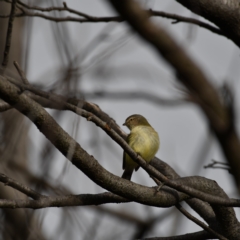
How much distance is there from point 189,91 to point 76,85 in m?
0.53

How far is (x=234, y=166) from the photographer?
247cm

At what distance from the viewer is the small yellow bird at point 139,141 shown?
6197 millimetres

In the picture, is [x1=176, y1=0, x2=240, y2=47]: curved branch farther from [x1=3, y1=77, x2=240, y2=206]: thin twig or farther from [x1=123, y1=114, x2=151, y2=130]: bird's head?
[x1=123, y1=114, x2=151, y2=130]: bird's head

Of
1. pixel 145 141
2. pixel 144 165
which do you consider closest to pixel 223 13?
pixel 144 165

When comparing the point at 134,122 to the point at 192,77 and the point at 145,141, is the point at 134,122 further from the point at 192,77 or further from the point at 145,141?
the point at 192,77

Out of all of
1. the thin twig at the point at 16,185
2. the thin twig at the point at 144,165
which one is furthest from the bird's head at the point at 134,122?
the thin twig at the point at 16,185

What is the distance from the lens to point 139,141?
21.1ft

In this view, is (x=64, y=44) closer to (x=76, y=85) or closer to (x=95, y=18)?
(x=76, y=85)

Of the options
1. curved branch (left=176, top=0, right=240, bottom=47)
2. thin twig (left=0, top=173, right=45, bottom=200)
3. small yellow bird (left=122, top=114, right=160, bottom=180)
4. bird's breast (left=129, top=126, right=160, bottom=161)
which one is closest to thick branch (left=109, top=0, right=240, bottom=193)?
thin twig (left=0, top=173, right=45, bottom=200)

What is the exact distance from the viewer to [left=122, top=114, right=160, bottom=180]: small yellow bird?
20.3ft

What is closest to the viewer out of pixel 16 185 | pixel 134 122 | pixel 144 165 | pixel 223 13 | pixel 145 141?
pixel 16 185

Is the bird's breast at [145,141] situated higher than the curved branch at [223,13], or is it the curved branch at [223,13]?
the bird's breast at [145,141]

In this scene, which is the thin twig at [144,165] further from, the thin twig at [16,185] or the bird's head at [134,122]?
the bird's head at [134,122]

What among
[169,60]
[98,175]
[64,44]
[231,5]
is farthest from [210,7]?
[64,44]
